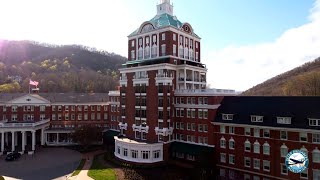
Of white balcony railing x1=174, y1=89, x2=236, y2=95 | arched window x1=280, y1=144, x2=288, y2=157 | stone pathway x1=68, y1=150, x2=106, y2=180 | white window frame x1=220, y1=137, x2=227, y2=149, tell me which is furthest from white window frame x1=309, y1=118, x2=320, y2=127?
stone pathway x1=68, y1=150, x2=106, y2=180

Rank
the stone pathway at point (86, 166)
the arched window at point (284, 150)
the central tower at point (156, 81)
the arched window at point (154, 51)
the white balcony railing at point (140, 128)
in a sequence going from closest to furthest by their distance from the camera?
1. the arched window at point (284, 150)
2. the stone pathway at point (86, 166)
3. the central tower at point (156, 81)
4. the white balcony railing at point (140, 128)
5. the arched window at point (154, 51)

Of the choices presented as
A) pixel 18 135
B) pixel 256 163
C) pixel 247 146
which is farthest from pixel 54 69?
pixel 256 163

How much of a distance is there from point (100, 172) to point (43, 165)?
13.0 meters

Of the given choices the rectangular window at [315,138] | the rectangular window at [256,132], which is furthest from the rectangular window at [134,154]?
the rectangular window at [315,138]

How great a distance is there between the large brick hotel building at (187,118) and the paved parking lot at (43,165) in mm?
5220

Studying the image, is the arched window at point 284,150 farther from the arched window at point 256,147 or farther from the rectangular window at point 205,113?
the rectangular window at point 205,113

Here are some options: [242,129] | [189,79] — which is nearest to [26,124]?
[189,79]

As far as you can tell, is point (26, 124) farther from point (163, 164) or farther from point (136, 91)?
point (163, 164)

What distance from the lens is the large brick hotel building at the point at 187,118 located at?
3753 cm

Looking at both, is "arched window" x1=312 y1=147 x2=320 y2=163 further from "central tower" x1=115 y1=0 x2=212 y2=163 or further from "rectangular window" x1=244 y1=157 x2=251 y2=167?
"central tower" x1=115 y1=0 x2=212 y2=163

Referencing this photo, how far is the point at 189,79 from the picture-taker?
54.2 m

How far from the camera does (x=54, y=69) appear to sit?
5792 inches

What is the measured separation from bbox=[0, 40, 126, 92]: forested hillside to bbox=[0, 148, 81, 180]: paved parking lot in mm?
60994

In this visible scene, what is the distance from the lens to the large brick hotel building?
37.5 m
